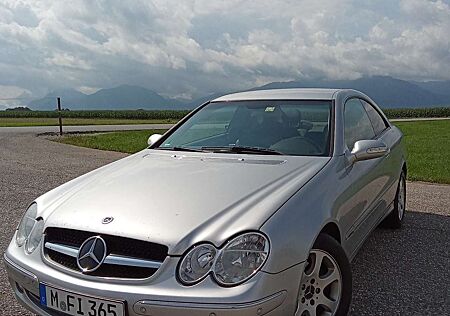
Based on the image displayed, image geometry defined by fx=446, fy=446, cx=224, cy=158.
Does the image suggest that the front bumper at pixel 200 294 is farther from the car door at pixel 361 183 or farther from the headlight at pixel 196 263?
the car door at pixel 361 183

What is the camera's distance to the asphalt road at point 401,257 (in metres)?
3.05

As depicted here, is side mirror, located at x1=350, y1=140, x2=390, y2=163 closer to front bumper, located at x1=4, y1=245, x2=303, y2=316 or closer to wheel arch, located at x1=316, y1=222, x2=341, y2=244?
wheel arch, located at x1=316, y1=222, x2=341, y2=244

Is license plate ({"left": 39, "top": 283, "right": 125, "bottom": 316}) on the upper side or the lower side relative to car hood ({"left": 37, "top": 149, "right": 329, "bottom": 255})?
lower

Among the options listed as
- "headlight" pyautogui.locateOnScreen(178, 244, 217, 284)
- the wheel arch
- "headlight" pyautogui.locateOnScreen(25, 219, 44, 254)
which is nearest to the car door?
the wheel arch

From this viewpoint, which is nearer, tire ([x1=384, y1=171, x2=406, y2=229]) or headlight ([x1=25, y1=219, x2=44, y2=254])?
headlight ([x1=25, y1=219, x2=44, y2=254])

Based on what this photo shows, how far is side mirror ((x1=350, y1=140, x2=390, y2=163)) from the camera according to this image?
10.6 ft

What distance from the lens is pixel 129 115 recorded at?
57375 millimetres

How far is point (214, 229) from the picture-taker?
7.25 ft

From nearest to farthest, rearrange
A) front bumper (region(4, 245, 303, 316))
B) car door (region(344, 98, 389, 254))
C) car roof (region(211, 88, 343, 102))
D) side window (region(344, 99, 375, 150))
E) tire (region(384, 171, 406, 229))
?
front bumper (region(4, 245, 303, 316))
car door (region(344, 98, 389, 254))
side window (region(344, 99, 375, 150))
car roof (region(211, 88, 343, 102))
tire (region(384, 171, 406, 229))

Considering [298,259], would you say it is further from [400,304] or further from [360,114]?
[360,114]

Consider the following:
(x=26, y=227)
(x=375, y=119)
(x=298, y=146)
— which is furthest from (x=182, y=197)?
(x=375, y=119)

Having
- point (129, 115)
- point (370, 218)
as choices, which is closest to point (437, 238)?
point (370, 218)

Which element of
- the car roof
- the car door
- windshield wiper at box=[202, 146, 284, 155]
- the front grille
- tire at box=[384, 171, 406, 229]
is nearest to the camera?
the front grille

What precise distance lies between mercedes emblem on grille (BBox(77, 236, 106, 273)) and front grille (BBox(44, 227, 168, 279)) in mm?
21
